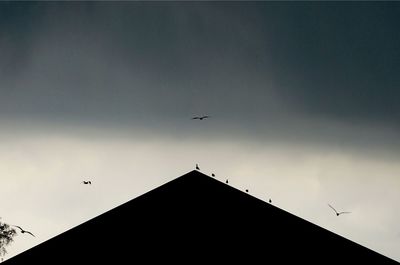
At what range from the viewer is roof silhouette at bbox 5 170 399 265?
32.3 ft

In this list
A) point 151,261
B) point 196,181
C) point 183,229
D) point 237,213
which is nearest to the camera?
point 151,261

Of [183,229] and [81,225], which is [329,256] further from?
[81,225]

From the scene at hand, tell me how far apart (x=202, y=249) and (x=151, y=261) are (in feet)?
3.85

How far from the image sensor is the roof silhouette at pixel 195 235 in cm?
984

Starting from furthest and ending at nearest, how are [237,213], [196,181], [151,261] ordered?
1. [196,181]
2. [237,213]
3. [151,261]

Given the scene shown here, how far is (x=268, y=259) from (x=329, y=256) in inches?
59.8

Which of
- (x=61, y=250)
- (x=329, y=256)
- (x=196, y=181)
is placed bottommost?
(x=329, y=256)

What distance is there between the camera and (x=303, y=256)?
32.8ft

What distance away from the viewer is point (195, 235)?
1032 centimetres

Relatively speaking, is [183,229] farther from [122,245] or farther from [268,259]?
[268,259]

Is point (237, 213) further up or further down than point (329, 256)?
further up

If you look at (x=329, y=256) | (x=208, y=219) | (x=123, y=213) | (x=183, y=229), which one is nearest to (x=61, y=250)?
(x=123, y=213)

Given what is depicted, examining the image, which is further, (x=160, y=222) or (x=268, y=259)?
(x=160, y=222)

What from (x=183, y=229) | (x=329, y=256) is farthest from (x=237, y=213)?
(x=329, y=256)
